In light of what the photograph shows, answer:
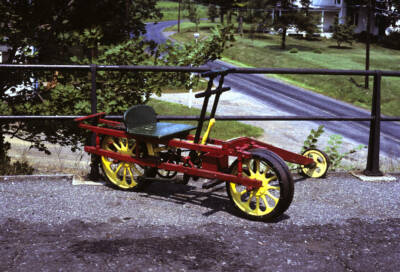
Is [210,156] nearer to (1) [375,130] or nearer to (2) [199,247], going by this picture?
(2) [199,247]

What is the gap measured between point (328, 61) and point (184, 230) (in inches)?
2062

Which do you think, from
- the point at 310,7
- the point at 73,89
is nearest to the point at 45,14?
the point at 73,89

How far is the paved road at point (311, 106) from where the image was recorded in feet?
113

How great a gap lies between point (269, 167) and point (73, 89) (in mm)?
2844

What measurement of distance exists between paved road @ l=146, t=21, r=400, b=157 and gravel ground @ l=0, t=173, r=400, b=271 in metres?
24.7

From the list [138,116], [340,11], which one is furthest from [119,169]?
[340,11]

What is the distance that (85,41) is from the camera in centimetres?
663

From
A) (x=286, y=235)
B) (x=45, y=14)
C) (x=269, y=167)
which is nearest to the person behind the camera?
(x=286, y=235)

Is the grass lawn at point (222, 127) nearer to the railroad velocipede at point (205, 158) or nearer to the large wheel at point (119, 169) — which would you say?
the large wheel at point (119, 169)

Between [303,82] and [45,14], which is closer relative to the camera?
[45,14]

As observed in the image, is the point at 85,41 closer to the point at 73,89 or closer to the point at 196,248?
the point at 73,89

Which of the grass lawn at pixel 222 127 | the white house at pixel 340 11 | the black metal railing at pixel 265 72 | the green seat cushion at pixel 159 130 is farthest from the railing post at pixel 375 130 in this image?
the white house at pixel 340 11

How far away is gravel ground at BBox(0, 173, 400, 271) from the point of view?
3686 millimetres

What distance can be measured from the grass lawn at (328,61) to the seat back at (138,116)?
35278 mm
